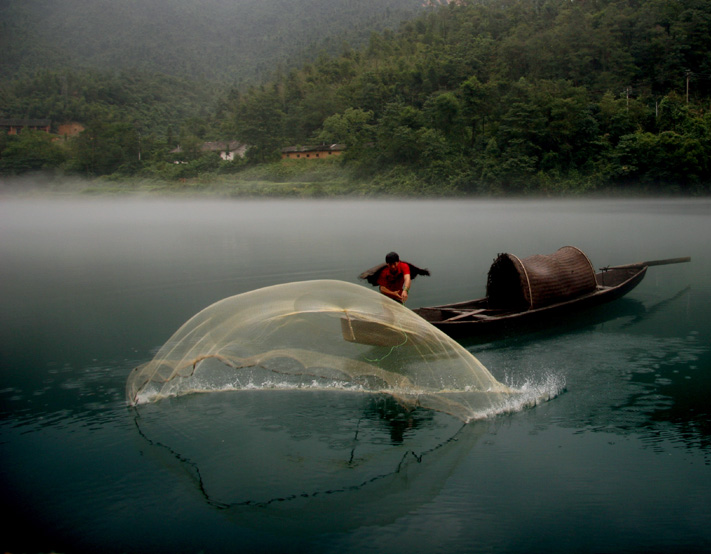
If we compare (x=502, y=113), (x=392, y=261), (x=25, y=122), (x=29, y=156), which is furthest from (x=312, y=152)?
(x=392, y=261)

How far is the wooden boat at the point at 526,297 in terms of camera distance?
9781 mm

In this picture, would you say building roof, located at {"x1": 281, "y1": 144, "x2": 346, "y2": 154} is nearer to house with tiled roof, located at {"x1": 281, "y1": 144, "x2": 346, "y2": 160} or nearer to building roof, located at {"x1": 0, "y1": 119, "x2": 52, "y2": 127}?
house with tiled roof, located at {"x1": 281, "y1": 144, "x2": 346, "y2": 160}

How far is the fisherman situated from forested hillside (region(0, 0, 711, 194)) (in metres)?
40.8

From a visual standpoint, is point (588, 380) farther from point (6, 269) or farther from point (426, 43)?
point (426, 43)

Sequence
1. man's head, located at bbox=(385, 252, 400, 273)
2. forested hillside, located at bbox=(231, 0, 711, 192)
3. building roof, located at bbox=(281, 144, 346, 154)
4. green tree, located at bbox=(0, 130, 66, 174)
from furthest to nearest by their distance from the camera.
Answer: green tree, located at bbox=(0, 130, 66, 174)
building roof, located at bbox=(281, 144, 346, 154)
forested hillside, located at bbox=(231, 0, 711, 192)
man's head, located at bbox=(385, 252, 400, 273)

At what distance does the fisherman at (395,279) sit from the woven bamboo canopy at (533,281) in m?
2.88

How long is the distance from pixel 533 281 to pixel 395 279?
10.8 feet

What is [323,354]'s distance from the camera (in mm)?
7582

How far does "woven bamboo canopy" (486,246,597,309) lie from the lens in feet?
34.6

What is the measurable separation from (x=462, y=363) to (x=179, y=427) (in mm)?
3016

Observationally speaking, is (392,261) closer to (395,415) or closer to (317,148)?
(395,415)

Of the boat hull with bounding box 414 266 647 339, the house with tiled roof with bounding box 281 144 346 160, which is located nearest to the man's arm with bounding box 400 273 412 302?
the boat hull with bounding box 414 266 647 339

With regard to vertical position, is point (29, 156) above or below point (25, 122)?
below

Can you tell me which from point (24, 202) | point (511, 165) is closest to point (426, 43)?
point (511, 165)
